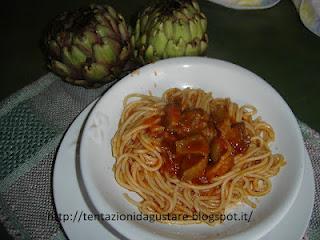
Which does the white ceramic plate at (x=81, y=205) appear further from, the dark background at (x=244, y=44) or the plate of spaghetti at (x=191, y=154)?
the dark background at (x=244, y=44)

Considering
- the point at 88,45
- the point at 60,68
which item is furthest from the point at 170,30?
the point at 60,68

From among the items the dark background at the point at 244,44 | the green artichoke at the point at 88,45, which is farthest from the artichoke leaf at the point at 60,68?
the dark background at the point at 244,44

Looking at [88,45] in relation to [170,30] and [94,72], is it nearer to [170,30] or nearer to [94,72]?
[94,72]

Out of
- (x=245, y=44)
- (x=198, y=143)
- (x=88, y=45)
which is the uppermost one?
→ (x=88, y=45)

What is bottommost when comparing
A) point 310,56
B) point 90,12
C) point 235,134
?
point 310,56

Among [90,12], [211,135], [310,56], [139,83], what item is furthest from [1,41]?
[310,56]

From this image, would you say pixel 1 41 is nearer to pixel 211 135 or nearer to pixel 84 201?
pixel 84 201

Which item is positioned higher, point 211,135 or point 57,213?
point 211,135
